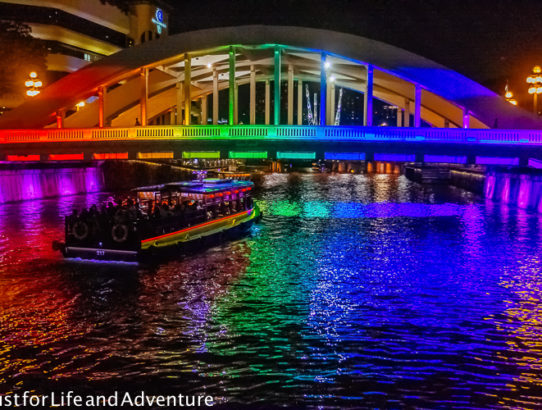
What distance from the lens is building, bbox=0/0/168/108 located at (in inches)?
3029

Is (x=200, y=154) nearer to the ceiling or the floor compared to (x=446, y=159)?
nearer to the ceiling

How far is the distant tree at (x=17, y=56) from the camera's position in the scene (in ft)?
224

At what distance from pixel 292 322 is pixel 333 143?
2894cm

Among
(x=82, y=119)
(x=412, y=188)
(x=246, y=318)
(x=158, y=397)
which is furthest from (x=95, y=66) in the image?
(x=158, y=397)

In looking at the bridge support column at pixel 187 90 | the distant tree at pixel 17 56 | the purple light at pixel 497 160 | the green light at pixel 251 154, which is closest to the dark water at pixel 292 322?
the purple light at pixel 497 160

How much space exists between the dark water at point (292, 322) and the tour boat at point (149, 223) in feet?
2.86

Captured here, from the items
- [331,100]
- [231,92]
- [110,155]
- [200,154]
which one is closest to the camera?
[200,154]

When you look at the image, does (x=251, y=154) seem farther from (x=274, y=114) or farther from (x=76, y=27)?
(x=76, y=27)

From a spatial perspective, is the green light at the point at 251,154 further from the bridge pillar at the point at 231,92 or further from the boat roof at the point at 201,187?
the boat roof at the point at 201,187

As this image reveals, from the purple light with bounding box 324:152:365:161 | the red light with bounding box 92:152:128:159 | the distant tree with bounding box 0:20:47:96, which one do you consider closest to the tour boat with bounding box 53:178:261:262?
the purple light with bounding box 324:152:365:161

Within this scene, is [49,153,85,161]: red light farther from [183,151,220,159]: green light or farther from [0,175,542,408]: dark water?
Answer: [0,175,542,408]: dark water

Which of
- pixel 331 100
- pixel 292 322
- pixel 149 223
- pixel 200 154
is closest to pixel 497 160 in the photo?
pixel 200 154

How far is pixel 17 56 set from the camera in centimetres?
6856

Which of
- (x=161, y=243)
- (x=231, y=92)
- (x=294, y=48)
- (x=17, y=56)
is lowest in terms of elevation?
(x=161, y=243)
